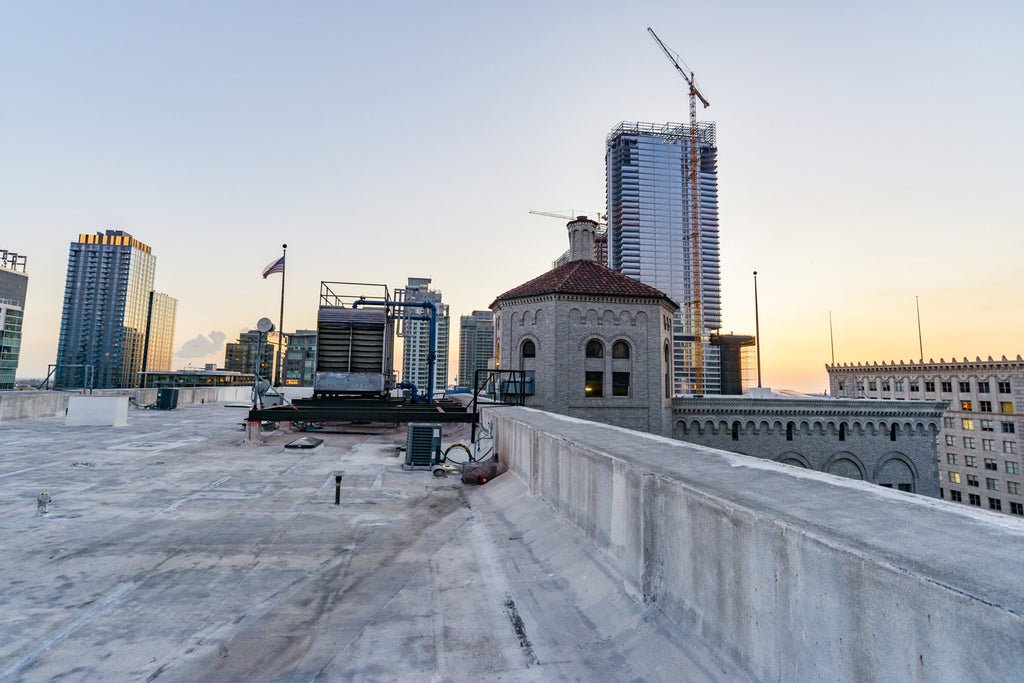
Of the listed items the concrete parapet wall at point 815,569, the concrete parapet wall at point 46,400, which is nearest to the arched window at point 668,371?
the concrete parapet wall at point 815,569

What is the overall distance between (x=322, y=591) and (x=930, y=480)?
51.2 metres

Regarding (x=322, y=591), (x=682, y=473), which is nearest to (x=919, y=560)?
(x=682, y=473)

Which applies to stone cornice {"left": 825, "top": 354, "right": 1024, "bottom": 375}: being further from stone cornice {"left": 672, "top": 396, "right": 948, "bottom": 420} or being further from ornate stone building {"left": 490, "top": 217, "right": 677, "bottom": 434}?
ornate stone building {"left": 490, "top": 217, "right": 677, "bottom": 434}

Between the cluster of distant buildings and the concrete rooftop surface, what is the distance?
10.5 meters

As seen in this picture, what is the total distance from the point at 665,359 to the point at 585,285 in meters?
8.68

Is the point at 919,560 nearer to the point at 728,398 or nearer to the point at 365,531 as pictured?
the point at 365,531

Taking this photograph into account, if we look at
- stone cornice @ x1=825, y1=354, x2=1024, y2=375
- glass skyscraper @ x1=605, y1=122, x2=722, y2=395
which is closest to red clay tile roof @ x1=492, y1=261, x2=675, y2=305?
stone cornice @ x1=825, y1=354, x2=1024, y2=375

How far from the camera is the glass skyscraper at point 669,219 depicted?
7347 inches

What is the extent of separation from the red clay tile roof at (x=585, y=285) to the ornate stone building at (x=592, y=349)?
77 mm

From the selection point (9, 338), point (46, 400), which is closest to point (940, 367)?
point (46, 400)

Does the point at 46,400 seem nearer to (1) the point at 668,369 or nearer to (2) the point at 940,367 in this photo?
(1) the point at 668,369

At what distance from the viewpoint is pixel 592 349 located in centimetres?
3353

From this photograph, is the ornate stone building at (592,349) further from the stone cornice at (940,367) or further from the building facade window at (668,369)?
the stone cornice at (940,367)

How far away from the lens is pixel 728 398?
3706 centimetres
